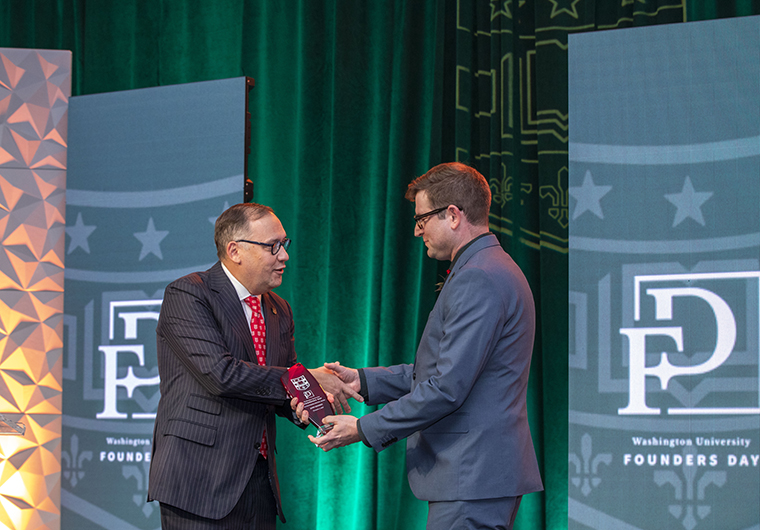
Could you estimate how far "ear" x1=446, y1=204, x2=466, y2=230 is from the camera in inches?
94.1

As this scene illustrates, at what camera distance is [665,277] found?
3145 mm

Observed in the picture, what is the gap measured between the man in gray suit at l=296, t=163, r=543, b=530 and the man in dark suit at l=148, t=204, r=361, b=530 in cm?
36

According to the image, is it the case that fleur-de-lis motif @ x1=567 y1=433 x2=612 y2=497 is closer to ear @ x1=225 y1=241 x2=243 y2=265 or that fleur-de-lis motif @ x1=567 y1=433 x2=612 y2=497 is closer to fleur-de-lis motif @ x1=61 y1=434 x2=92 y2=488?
ear @ x1=225 y1=241 x2=243 y2=265

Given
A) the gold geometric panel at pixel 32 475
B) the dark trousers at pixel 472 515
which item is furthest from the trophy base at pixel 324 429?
the gold geometric panel at pixel 32 475

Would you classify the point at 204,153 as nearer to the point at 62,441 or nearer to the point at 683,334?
the point at 62,441

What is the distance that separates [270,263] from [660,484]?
1771 mm

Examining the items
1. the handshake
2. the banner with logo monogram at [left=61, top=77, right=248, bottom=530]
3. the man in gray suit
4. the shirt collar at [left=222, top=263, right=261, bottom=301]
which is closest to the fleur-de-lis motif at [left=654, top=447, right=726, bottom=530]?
the man in gray suit

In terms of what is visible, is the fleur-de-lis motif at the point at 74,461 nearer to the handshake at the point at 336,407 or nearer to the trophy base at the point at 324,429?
the handshake at the point at 336,407

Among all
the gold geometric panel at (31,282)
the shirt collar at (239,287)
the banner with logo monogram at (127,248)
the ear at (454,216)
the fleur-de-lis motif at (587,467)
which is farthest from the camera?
the gold geometric panel at (31,282)

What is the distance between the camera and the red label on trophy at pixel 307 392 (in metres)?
2.56

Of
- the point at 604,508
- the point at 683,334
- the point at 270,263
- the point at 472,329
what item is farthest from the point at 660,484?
the point at 270,263

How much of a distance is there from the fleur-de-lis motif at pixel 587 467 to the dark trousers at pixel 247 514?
1272mm

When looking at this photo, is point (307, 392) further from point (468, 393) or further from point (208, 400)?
point (468, 393)

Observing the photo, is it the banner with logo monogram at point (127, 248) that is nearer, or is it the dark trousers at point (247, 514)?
the dark trousers at point (247, 514)
